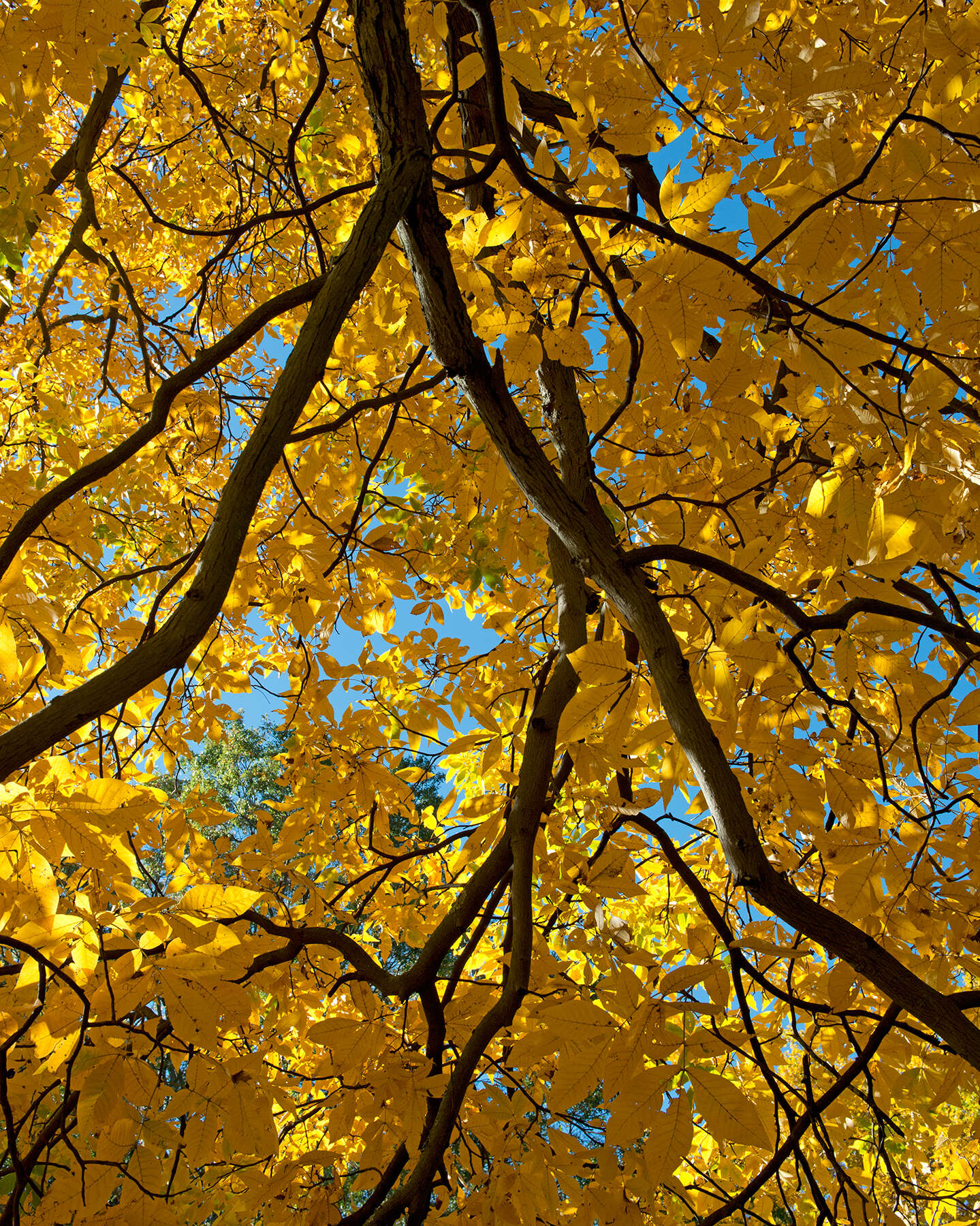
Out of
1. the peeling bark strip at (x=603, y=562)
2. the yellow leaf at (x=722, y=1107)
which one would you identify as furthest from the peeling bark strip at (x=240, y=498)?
the yellow leaf at (x=722, y=1107)

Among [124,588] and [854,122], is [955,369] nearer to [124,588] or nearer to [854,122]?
[854,122]

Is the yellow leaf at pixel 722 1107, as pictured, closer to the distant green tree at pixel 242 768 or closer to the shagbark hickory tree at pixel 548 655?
the shagbark hickory tree at pixel 548 655

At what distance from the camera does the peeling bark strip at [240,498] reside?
0.94 m

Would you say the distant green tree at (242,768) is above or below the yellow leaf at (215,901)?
above

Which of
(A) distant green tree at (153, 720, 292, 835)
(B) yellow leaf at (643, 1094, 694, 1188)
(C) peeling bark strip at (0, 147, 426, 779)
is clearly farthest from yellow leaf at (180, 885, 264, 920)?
(A) distant green tree at (153, 720, 292, 835)

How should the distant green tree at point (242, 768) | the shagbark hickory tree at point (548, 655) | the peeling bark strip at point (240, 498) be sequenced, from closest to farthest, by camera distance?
1. the peeling bark strip at point (240, 498)
2. the shagbark hickory tree at point (548, 655)
3. the distant green tree at point (242, 768)

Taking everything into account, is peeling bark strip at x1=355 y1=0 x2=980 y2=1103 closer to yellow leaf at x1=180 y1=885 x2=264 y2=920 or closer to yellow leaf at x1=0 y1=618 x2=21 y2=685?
yellow leaf at x1=180 y1=885 x2=264 y2=920

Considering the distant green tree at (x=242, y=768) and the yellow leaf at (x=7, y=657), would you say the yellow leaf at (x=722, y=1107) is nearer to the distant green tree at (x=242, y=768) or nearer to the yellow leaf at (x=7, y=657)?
the yellow leaf at (x=7, y=657)

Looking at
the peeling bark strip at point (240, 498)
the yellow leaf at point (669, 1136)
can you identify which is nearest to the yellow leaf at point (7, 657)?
the peeling bark strip at point (240, 498)

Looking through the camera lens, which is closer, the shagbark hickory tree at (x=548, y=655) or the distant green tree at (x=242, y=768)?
the shagbark hickory tree at (x=548, y=655)

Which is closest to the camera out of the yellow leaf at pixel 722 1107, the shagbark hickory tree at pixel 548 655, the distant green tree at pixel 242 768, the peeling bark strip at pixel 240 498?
the peeling bark strip at pixel 240 498

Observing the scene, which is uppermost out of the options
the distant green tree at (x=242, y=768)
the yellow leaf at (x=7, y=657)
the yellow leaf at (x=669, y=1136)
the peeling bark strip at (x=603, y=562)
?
the distant green tree at (x=242, y=768)

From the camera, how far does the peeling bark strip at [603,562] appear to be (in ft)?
4.13

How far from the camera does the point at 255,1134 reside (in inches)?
50.4
